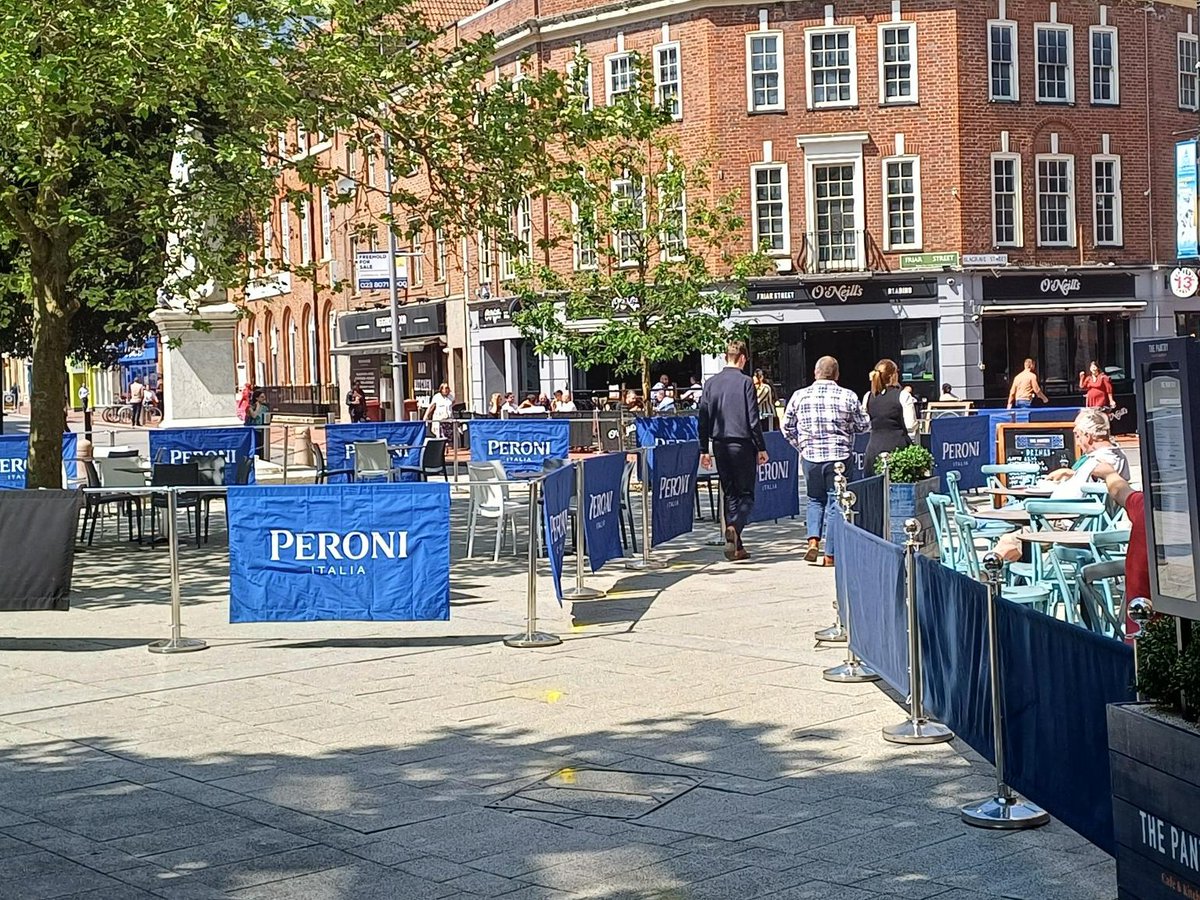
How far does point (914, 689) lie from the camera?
8.42m

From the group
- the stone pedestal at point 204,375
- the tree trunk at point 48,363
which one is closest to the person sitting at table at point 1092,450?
the tree trunk at point 48,363

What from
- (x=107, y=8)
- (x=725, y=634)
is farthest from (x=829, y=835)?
(x=107, y=8)

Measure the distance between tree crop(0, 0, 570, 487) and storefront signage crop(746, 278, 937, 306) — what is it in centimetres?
2331

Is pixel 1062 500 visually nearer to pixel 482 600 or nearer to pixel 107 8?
pixel 482 600

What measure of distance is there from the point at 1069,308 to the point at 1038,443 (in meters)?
22.0

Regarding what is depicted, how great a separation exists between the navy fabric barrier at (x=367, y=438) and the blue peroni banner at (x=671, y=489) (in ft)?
26.4

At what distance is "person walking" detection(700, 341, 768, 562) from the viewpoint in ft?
52.5

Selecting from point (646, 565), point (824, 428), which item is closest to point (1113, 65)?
point (824, 428)

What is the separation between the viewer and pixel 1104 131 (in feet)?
142

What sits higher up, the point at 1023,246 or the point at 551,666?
the point at 1023,246

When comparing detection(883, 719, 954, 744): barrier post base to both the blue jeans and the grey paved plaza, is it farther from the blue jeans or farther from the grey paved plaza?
the blue jeans

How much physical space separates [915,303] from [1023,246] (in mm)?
3185

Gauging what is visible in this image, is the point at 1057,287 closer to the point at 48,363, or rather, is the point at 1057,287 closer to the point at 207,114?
the point at 207,114

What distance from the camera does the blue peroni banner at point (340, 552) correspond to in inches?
457
